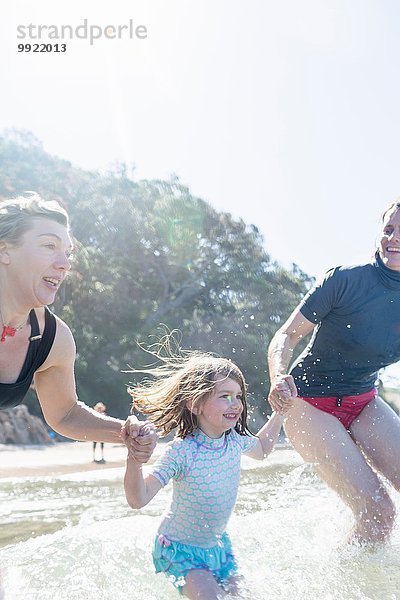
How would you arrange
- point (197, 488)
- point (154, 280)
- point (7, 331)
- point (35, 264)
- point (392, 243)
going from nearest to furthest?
1. point (35, 264)
2. point (7, 331)
3. point (197, 488)
4. point (392, 243)
5. point (154, 280)

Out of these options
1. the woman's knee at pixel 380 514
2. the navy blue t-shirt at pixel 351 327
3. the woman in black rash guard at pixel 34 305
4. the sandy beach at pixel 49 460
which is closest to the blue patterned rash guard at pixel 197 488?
the woman in black rash guard at pixel 34 305

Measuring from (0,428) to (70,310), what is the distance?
9.74 metres

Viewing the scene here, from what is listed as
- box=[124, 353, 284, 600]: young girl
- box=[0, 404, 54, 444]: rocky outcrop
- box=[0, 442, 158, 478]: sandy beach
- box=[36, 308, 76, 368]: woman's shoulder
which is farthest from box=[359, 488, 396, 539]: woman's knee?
box=[0, 404, 54, 444]: rocky outcrop

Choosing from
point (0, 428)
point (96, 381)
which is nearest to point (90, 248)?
point (96, 381)

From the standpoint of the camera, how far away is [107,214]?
3428cm

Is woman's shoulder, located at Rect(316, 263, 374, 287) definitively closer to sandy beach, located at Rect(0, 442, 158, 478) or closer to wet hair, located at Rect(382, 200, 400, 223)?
wet hair, located at Rect(382, 200, 400, 223)

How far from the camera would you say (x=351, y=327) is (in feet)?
13.9

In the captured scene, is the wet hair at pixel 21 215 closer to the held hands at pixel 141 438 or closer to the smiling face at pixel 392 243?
the held hands at pixel 141 438

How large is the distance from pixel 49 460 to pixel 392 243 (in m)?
11.0

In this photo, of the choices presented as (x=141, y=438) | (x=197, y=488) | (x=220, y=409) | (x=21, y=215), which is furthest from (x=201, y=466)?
(x=21, y=215)

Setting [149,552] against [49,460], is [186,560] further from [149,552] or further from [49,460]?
[49,460]

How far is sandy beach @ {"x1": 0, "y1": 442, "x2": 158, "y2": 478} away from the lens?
36.3 ft

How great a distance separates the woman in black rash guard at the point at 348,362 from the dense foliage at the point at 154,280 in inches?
916

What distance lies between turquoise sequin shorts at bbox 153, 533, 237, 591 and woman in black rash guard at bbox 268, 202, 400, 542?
90cm
